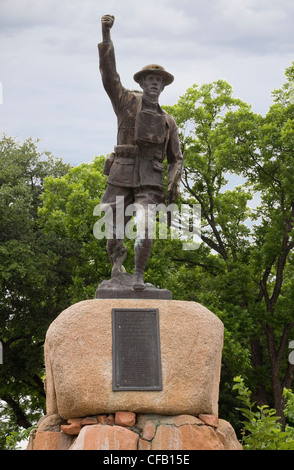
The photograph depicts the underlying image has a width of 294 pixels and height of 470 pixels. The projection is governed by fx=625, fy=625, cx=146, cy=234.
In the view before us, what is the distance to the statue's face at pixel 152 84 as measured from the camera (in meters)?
6.95

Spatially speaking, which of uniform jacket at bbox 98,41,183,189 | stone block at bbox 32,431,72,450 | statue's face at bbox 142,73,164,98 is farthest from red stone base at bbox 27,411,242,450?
statue's face at bbox 142,73,164,98

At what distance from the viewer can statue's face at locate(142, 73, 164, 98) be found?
22.8ft

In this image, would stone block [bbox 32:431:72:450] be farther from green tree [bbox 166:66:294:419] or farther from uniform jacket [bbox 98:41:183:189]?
green tree [bbox 166:66:294:419]

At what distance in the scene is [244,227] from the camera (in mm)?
18109

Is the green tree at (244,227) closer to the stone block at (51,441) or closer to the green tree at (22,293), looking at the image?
the green tree at (22,293)

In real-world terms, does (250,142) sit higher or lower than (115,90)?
higher

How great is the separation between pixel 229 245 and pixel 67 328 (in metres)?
12.3

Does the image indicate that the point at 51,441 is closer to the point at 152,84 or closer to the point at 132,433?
the point at 132,433

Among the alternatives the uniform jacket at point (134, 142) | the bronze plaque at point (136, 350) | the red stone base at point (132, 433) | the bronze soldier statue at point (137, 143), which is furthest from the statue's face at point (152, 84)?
the red stone base at point (132, 433)

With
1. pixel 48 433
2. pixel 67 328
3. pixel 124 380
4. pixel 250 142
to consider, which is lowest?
pixel 48 433

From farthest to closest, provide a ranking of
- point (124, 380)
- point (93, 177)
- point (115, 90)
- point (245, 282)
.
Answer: point (93, 177), point (245, 282), point (115, 90), point (124, 380)

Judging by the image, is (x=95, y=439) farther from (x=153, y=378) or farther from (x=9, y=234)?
(x=9, y=234)

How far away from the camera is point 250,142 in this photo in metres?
16.8

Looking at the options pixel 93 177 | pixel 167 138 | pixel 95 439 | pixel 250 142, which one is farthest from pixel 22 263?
pixel 95 439
